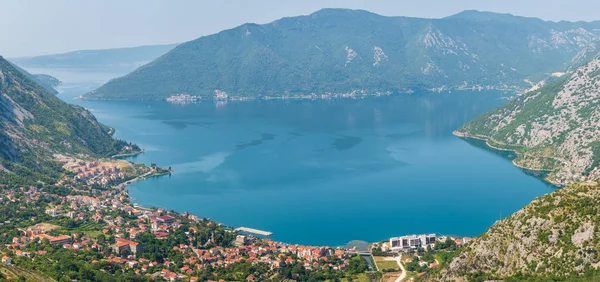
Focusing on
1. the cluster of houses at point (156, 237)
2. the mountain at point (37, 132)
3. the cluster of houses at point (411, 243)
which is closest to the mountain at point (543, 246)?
the cluster of houses at point (156, 237)

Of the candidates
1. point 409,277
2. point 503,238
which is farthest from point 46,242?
point 503,238

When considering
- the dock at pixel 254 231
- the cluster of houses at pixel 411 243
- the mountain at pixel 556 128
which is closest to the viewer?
the cluster of houses at pixel 411 243

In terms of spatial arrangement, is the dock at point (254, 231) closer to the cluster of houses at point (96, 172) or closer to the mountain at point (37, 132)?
the cluster of houses at point (96, 172)

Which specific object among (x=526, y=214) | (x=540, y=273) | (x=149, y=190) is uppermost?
(x=526, y=214)

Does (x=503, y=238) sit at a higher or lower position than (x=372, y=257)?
higher

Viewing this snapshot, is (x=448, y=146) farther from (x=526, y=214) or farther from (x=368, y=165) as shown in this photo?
(x=526, y=214)

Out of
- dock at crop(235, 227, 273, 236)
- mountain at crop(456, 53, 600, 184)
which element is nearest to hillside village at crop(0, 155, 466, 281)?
dock at crop(235, 227, 273, 236)

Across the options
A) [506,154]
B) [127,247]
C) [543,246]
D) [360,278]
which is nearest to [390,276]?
[360,278]
